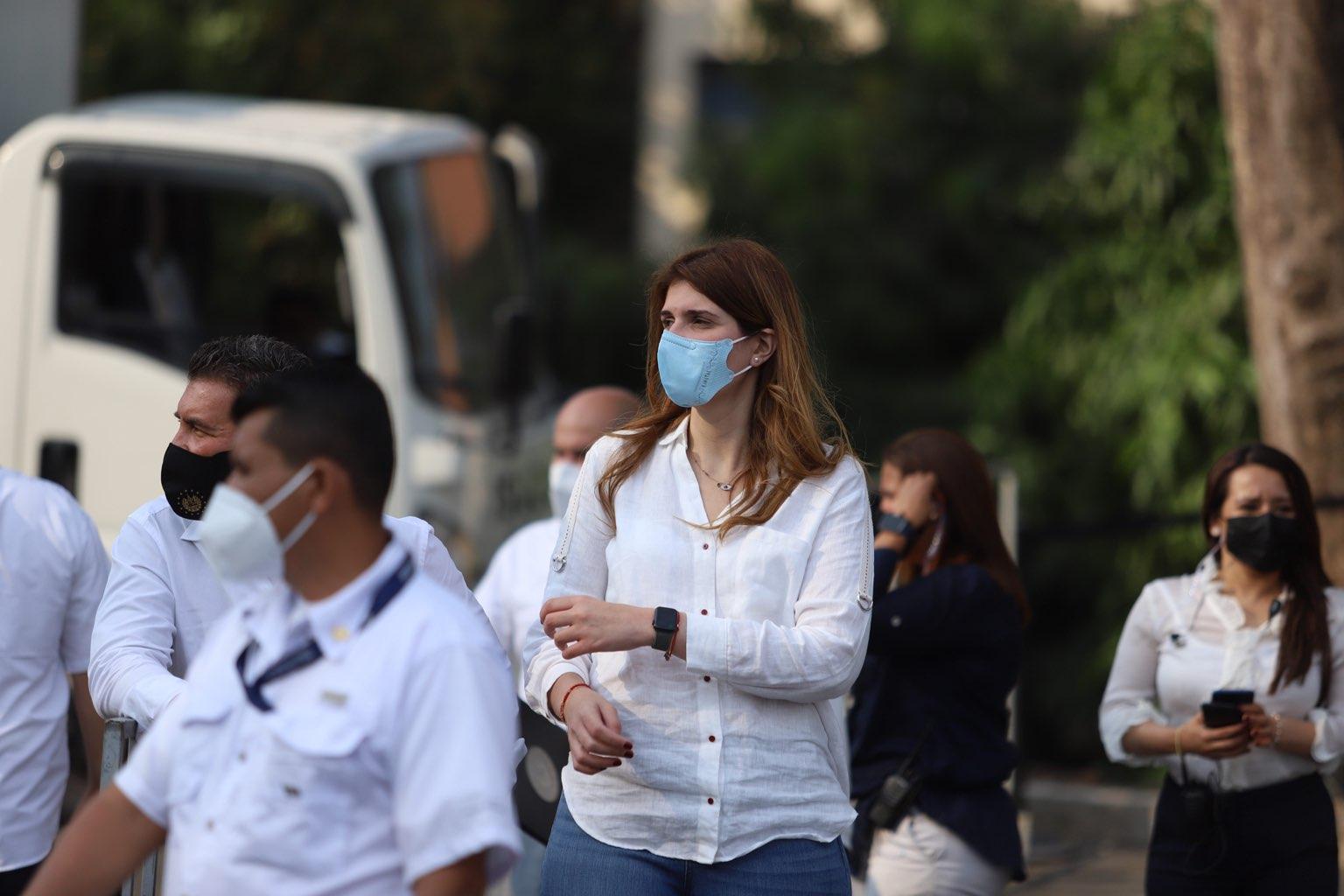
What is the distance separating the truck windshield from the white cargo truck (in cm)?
1

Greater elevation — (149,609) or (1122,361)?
(1122,361)

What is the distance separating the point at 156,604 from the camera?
3.52m

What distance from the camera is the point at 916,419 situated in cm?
1400

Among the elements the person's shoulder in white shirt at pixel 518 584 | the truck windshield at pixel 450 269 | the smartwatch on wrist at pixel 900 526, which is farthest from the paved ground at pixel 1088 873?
the truck windshield at pixel 450 269

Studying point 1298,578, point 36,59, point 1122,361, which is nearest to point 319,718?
point 1298,578

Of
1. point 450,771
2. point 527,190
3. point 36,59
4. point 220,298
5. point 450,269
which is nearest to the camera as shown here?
point 450,771

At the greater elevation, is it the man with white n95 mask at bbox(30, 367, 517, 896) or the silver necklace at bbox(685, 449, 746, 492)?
the silver necklace at bbox(685, 449, 746, 492)

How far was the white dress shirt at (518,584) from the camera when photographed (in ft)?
16.8

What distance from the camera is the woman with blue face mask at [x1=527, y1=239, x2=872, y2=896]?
122 inches

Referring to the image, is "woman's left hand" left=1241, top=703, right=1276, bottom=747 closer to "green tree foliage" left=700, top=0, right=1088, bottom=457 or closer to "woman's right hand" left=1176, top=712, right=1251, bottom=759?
"woman's right hand" left=1176, top=712, right=1251, bottom=759

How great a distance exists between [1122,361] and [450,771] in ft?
33.0

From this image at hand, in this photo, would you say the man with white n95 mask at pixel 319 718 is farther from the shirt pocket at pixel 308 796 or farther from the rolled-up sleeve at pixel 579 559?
the rolled-up sleeve at pixel 579 559

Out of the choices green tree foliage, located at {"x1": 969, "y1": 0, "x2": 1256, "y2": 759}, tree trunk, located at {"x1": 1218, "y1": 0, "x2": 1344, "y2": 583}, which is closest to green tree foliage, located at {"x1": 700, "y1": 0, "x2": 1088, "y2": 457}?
green tree foliage, located at {"x1": 969, "y1": 0, "x2": 1256, "y2": 759}

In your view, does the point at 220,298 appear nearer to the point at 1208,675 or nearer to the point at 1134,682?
the point at 1134,682
